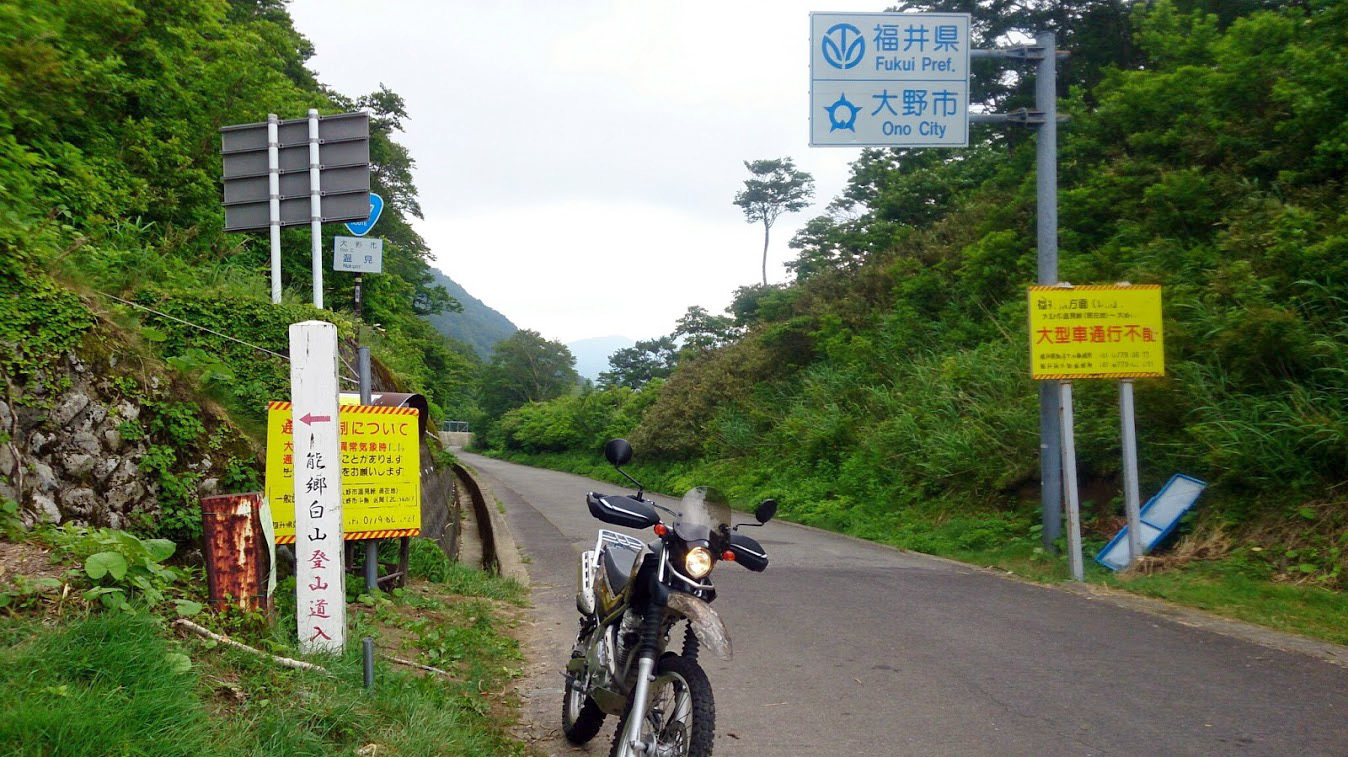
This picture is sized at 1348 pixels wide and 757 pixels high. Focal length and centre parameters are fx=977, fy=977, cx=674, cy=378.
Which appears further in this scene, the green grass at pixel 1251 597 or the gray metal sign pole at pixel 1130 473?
the gray metal sign pole at pixel 1130 473

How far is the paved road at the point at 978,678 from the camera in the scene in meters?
4.97

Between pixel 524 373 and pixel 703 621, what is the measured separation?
75729 mm

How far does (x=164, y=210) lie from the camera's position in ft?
41.2

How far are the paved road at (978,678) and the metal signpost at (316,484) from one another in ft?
4.41

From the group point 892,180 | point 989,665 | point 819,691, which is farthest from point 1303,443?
point 892,180

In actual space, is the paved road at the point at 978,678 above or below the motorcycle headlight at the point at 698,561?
below

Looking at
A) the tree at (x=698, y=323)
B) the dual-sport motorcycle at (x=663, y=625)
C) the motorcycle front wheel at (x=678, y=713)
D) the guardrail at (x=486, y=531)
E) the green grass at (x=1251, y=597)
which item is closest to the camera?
the motorcycle front wheel at (x=678, y=713)

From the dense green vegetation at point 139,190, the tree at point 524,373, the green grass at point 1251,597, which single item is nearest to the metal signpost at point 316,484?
the dense green vegetation at point 139,190

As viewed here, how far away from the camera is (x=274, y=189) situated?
10.2 m

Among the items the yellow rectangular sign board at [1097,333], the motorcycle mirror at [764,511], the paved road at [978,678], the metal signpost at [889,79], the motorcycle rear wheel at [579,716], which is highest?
the metal signpost at [889,79]

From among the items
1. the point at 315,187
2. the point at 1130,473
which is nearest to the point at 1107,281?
the point at 1130,473

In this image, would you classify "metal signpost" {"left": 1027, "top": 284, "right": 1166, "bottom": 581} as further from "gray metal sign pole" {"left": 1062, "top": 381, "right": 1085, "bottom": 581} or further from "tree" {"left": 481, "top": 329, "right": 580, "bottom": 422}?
"tree" {"left": 481, "top": 329, "right": 580, "bottom": 422}

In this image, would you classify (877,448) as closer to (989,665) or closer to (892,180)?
(989,665)

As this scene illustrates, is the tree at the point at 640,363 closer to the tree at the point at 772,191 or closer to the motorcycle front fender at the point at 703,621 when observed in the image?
the tree at the point at 772,191
